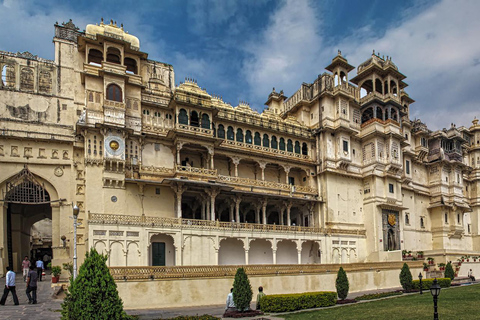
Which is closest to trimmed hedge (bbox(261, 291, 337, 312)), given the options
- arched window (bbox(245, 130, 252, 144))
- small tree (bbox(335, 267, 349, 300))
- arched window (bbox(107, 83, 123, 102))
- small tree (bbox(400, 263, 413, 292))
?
small tree (bbox(335, 267, 349, 300))

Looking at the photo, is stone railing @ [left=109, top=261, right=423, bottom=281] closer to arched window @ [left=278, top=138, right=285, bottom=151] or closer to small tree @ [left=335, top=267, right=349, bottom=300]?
small tree @ [left=335, top=267, right=349, bottom=300]

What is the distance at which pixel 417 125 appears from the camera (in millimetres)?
60250

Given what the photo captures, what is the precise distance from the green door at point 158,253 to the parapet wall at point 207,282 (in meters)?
7.94

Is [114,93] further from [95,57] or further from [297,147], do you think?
[297,147]

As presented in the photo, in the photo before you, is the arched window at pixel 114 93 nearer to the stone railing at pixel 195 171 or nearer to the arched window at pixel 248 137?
the stone railing at pixel 195 171

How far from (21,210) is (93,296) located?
28897 millimetres

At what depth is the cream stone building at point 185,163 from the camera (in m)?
32.4

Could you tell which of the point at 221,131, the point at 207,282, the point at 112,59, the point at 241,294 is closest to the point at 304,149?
the point at 221,131

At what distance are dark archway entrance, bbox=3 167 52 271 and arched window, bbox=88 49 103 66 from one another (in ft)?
37.4

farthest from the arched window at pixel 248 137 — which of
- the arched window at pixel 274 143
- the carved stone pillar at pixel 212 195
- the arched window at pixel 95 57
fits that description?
the arched window at pixel 95 57

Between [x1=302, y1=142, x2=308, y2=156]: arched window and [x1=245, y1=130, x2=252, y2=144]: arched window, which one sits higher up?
[x1=245, y1=130, x2=252, y2=144]: arched window

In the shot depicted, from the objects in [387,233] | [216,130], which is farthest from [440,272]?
[216,130]

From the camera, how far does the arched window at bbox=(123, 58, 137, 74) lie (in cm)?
3809

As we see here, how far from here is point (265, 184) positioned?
4122 cm
